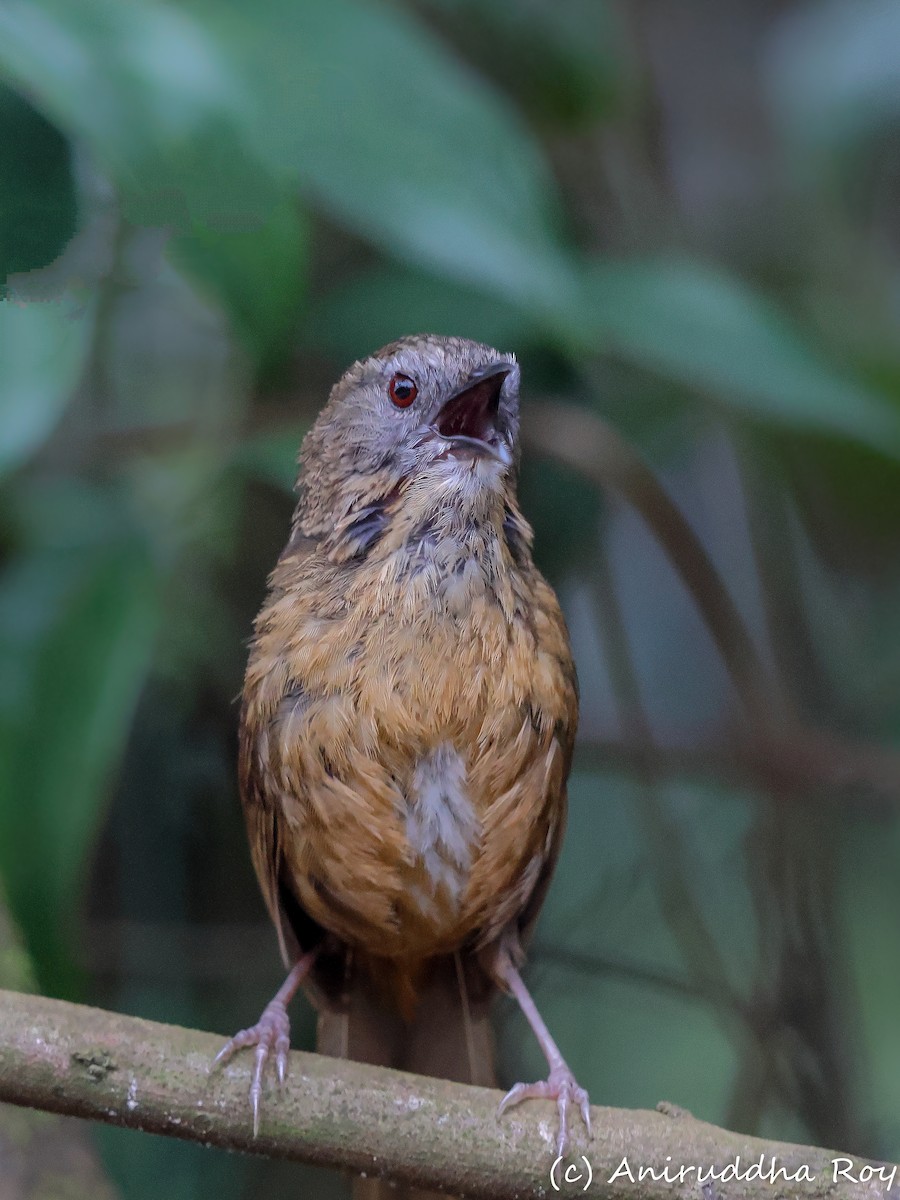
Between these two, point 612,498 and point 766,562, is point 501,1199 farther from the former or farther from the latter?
point 766,562

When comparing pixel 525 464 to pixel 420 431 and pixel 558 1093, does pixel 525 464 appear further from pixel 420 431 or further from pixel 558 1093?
pixel 558 1093

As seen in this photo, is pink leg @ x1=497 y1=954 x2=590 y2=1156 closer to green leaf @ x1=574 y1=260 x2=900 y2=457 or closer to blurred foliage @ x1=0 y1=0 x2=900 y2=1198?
blurred foliage @ x1=0 y1=0 x2=900 y2=1198

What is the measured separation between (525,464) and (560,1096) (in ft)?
4.92

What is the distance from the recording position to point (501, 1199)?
1.86 m

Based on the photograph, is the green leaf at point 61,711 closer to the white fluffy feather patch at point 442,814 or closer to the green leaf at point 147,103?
the white fluffy feather patch at point 442,814

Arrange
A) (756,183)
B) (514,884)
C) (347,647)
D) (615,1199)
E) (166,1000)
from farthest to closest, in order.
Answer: (756,183), (166,1000), (514,884), (347,647), (615,1199)

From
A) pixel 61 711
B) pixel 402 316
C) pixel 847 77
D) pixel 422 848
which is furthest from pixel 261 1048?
pixel 847 77

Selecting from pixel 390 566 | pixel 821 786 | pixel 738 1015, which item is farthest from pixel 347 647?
pixel 821 786

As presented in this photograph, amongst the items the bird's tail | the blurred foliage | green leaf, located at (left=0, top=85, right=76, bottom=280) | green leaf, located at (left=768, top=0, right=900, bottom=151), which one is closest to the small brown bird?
the bird's tail

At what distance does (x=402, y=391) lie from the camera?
2213 millimetres

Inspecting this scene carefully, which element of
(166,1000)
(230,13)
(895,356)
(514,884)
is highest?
(230,13)

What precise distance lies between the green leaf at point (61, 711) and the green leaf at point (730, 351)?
42.7 inches

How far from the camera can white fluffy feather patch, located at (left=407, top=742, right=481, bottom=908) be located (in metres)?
2.10

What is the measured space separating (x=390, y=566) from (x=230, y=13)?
1176 mm
